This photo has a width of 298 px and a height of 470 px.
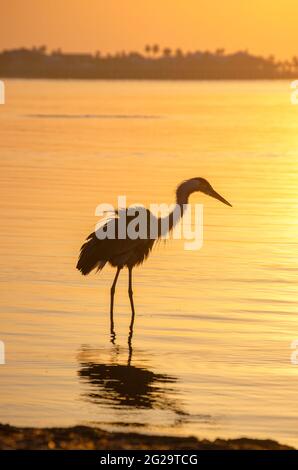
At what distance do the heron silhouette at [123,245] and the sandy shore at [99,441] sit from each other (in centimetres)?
563

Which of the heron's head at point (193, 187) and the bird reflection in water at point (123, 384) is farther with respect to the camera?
the heron's head at point (193, 187)

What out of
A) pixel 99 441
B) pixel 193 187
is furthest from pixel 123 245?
pixel 99 441

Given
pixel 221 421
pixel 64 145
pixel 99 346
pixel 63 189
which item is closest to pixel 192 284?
pixel 99 346

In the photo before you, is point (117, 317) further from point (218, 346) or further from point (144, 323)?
point (218, 346)

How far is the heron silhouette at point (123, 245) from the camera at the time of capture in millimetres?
16531

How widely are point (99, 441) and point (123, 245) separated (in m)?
6.96

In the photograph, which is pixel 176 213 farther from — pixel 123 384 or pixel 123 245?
pixel 123 384

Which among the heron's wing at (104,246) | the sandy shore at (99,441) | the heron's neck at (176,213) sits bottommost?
the sandy shore at (99,441)

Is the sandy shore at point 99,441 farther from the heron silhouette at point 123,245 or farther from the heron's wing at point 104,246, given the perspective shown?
the heron's wing at point 104,246

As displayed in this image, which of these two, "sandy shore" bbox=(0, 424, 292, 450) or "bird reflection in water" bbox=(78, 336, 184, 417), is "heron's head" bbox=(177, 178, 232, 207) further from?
"sandy shore" bbox=(0, 424, 292, 450)

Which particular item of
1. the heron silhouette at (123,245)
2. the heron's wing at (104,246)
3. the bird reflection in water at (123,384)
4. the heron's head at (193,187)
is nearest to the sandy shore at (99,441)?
the bird reflection in water at (123,384)

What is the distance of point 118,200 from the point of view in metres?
29.0

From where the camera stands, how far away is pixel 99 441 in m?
9.91
